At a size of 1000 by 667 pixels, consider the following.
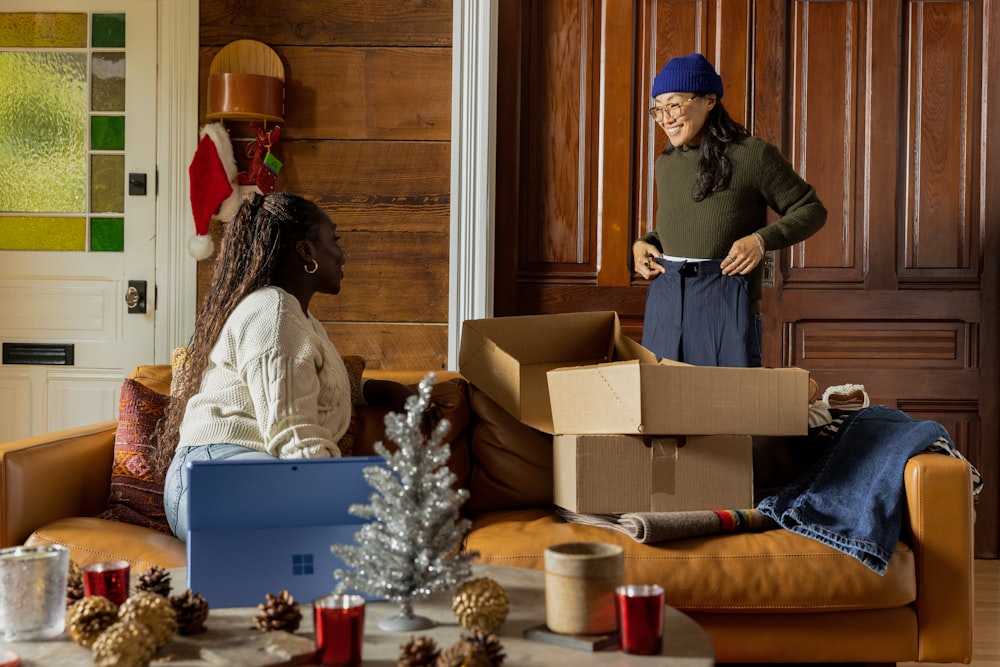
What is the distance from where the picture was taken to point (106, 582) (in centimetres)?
124

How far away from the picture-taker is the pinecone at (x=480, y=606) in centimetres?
116

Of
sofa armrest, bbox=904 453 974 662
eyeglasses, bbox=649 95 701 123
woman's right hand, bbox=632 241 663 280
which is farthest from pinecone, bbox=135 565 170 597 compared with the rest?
eyeglasses, bbox=649 95 701 123

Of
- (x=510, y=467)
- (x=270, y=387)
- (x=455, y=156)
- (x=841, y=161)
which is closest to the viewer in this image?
(x=270, y=387)

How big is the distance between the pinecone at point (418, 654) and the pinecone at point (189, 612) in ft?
0.96

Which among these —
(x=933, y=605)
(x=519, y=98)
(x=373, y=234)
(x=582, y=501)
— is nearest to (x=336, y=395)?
(x=582, y=501)

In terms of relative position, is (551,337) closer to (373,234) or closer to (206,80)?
(373,234)

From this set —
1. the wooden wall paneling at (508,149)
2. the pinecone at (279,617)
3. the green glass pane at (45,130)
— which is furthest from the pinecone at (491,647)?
the green glass pane at (45,130)

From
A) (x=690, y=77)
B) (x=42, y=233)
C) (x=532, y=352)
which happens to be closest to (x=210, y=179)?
(x=42, y=233)

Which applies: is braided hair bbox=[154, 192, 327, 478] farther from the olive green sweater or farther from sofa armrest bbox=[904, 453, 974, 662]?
sofa armrest bbox=[904, 453, 974, 662]

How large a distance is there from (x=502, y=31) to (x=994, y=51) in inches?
68.0

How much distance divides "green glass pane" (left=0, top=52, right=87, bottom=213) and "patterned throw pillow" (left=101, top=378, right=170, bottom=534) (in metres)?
1.58

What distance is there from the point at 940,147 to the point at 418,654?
126 inches

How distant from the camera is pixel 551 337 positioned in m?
2.45

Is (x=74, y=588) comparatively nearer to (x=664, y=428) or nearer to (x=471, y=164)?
(x=664, y=428)
